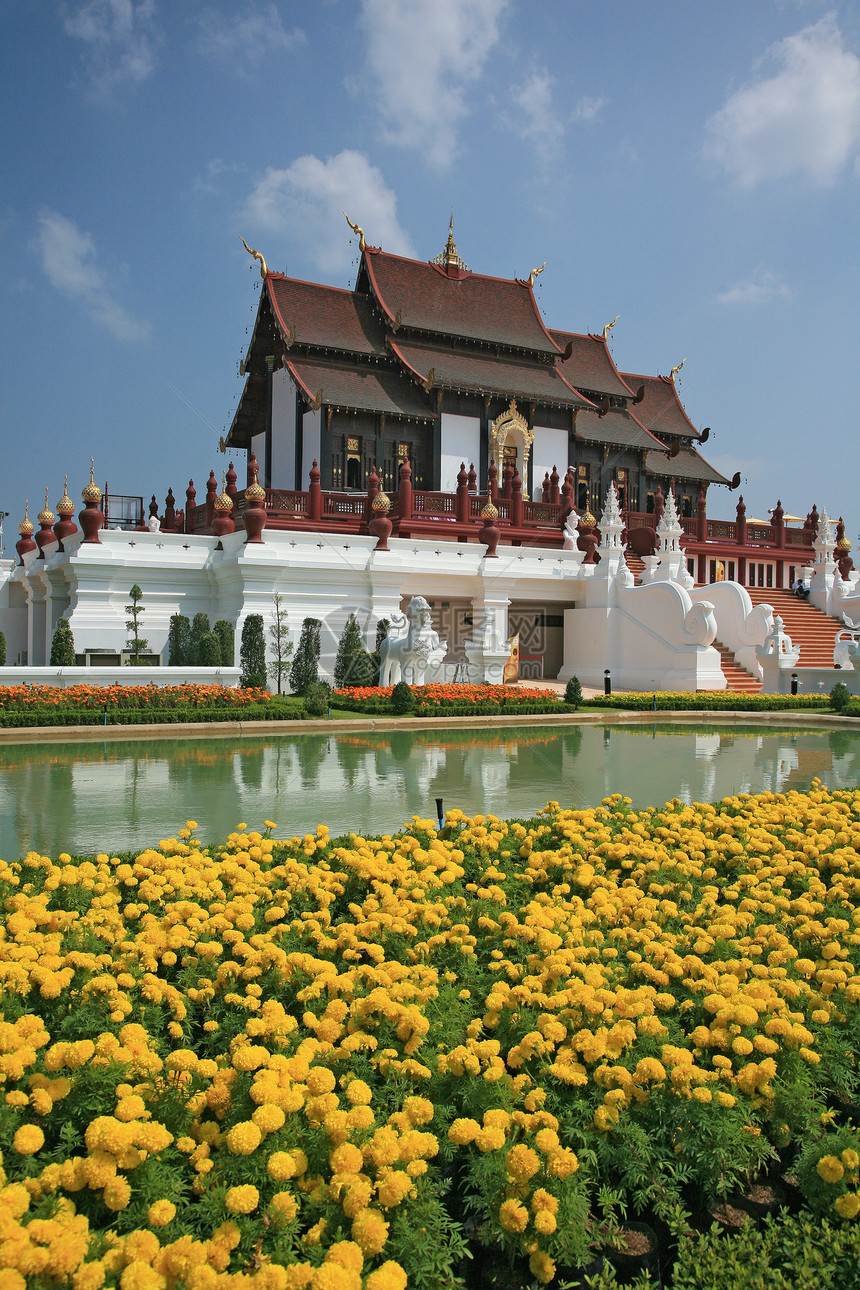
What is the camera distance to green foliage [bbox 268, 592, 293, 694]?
18594 millimetres

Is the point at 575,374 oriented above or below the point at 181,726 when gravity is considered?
above

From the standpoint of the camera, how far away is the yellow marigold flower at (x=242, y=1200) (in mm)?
2191

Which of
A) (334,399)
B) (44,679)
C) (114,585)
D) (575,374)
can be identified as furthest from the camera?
(575,374)

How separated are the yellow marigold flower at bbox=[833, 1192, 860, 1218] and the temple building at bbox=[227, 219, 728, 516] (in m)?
23.2

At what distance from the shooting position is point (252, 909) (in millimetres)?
4246

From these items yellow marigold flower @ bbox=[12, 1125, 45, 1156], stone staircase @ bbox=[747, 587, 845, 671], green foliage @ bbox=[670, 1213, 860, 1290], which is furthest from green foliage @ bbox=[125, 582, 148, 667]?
green foliage @ bbox=[670, 1213, 860, 1290]

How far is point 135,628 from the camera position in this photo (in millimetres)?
18172

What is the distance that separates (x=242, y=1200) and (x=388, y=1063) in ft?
2.61

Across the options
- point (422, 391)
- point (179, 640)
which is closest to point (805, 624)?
point (422, 391)

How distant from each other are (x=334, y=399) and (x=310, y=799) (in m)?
18.0

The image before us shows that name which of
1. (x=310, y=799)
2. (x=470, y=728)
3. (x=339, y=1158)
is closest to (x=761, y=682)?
(x=470, y=728)

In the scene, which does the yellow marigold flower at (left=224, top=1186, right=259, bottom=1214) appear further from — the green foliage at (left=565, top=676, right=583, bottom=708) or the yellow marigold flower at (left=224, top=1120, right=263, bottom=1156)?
the green foliage at (left=565, top=676, right=583, bottom=708)

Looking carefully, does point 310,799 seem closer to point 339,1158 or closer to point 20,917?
point 20,917

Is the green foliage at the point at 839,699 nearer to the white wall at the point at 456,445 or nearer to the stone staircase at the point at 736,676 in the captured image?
the stone staircase at the point at 736,676
